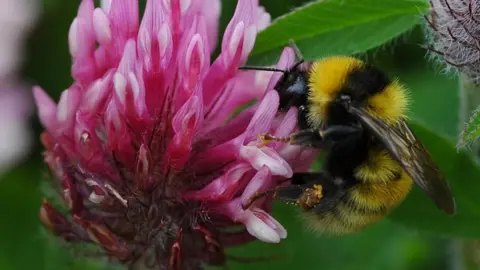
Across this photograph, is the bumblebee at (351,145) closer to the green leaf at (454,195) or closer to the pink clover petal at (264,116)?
the pink clover petal at (264,116)

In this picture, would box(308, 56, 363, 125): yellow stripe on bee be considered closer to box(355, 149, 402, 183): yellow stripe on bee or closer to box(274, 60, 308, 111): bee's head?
box(274, 60, 308, 111): bee's head

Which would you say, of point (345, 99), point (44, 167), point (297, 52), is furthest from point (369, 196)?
point (44, 167)

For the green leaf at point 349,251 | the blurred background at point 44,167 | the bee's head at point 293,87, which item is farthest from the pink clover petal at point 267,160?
the green leaf at point 349,251

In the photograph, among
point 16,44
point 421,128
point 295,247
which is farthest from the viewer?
point 16,44

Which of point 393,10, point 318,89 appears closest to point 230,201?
point 318,89

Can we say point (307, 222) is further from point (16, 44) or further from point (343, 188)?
point (16, 44)

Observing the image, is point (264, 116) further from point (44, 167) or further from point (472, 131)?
point (44, 167)
